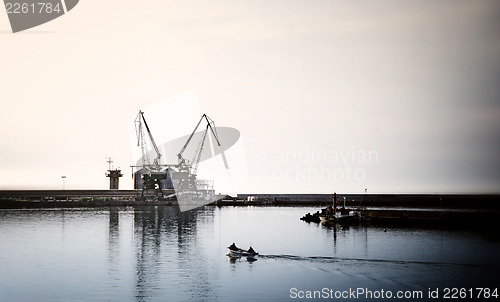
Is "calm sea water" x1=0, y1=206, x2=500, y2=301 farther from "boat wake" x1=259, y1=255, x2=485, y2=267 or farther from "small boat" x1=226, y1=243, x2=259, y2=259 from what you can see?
"small boat" x1=226, y1=243, x2=259, y2=259

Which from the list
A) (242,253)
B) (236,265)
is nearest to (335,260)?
(242,253)

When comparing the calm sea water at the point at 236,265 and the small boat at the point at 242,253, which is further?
the small boat at the point at 242,253

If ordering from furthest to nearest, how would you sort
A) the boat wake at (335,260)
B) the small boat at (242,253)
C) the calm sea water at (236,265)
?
1. the small boat at (242,253)
2. the boat wake at (335,260)
3. the calm sea water at (236,265)

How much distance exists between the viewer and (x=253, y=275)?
6084cm

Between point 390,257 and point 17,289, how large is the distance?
47593 millimetres

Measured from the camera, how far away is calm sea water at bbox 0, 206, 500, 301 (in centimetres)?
5269

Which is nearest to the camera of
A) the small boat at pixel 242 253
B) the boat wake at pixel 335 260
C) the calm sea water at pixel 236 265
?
the calm sea water at pixel 236 265

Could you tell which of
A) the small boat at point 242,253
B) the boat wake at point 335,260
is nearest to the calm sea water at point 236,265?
the boat wake at point 335,260

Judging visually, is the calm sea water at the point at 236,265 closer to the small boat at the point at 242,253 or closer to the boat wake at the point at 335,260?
the boat wake at the point at 335,260

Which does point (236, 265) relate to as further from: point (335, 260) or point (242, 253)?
point (335, 260)

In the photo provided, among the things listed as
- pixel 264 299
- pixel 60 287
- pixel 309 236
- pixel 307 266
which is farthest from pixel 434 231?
pixel 60 287

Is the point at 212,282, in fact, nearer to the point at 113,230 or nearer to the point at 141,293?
the point at 141,293

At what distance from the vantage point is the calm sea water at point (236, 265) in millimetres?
52688

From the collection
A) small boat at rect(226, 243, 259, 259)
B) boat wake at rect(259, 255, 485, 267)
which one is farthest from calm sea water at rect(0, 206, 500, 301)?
small boat at rect(226, 243, 259, 259)
